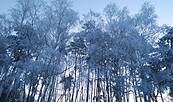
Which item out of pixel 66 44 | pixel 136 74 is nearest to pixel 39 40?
pixel 66 44

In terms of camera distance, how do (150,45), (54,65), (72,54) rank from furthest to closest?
(72,54) < (150,45) < (54,65)

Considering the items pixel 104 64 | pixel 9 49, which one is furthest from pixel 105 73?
pixel 9 49

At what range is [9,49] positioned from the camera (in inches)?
598

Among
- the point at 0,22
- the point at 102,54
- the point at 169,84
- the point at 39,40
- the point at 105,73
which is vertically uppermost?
the point at 0,22

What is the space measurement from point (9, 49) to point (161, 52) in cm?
1284

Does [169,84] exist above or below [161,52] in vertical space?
below

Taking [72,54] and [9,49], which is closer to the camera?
[9,49]

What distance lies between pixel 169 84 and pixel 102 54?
19.8ft

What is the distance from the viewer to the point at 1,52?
14.8 metres

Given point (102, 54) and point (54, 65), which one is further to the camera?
point (102, 54)

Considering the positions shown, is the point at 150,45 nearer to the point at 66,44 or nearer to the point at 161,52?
the point at 161,52

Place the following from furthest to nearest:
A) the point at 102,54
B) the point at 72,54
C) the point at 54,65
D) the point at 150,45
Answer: the point at 72,54, the point at 102,54, the point at 150,45, the point at 54,65

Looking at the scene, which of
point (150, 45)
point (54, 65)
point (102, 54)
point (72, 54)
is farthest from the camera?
point (72, 54)

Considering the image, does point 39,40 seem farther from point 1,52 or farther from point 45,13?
point 1,52
